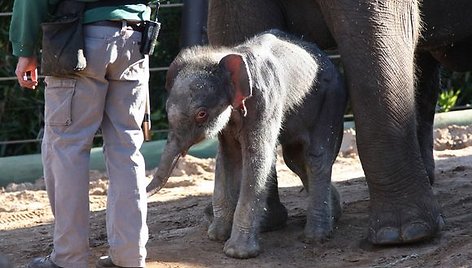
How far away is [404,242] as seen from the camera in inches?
224

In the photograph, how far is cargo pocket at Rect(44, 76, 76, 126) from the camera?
191 inches

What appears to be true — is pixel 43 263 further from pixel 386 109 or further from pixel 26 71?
pixel 386 109

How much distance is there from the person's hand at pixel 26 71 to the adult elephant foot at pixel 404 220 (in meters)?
→ 1.76

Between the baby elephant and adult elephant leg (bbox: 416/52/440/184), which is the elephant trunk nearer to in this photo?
the baby elephant

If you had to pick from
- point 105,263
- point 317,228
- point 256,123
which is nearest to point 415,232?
point 317,228

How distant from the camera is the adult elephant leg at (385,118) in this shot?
572 centimetres

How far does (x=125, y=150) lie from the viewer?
16.3ft

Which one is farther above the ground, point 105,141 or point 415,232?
point 105,141

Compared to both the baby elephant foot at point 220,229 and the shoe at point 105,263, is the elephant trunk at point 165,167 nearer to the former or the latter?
the shoe at point 105,263

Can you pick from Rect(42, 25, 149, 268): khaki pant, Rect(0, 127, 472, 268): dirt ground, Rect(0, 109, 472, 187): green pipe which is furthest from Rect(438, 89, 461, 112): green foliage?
Rect(42, 25, 149, 268): khaki pant

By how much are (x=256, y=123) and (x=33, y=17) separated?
3.68ft

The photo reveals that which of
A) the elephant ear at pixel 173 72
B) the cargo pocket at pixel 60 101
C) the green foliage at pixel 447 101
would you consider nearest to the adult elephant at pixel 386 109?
the elephant ear at pixel 173 72

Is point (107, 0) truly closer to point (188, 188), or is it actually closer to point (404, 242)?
point (404, 242)

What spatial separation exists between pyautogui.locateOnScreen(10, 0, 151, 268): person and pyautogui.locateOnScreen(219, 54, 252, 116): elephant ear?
408mm
